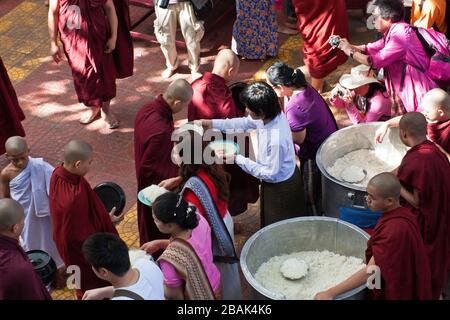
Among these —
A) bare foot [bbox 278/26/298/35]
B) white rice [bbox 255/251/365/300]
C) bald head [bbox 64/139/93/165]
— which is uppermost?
bald head [bbox 64/139/93/165]

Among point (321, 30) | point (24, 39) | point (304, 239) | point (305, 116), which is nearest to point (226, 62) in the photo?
point (305, 116)

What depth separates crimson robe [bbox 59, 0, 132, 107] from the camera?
23.4ft

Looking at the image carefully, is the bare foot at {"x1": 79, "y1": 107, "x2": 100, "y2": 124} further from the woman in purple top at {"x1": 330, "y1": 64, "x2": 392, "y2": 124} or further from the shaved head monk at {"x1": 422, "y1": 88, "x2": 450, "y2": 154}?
the shaved head monk at {"x1": 422, "y1": 88, "x2": 450, "y2": 154}

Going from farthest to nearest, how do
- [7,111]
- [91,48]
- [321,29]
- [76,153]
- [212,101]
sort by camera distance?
[321,29] < [91,48] < [7,111] < [212,101] < [76,153]

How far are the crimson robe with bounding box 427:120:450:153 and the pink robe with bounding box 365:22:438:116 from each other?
627mm

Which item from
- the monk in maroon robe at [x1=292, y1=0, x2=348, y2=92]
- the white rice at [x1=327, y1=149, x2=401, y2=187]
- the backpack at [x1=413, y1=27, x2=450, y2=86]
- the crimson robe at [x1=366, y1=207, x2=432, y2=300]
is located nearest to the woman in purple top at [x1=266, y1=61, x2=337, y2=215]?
the white rice at [x1=327, y1=149, x2=401, y2=187]

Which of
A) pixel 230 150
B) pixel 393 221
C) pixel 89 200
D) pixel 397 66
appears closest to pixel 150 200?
pixel 89 200

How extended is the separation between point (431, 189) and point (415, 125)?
1.43ft

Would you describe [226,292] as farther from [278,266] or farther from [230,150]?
[230,150]

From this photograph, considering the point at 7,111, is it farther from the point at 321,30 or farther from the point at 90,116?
the point at 321,30

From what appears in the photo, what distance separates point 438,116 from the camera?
5.65 meters

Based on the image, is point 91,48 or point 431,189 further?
point 91,48

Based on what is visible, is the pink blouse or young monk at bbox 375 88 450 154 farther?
young monk at bbox 375 88 450 154

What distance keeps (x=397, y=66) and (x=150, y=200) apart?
2519 mm
